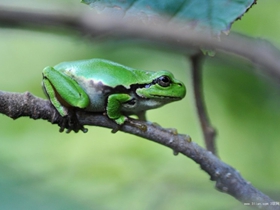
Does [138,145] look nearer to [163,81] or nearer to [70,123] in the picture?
[163,81]

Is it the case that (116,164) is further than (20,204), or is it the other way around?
(116,164)

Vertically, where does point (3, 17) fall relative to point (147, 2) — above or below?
below

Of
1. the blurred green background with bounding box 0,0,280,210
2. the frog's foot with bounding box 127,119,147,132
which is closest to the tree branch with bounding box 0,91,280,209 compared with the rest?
the frog's foot with bounding box 127,119,147,132

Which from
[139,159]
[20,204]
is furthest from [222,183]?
[139,159]

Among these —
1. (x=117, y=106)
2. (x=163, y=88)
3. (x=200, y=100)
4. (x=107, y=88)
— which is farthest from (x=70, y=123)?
(x=163, y=88)

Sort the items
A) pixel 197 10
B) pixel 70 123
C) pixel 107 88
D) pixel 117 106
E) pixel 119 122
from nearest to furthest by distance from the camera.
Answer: pixel 197 10 → pixel 70 123 → pixel 119 122 → pixel 117 106 → pixel 107 88

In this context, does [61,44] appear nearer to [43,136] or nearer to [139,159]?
[43,136]

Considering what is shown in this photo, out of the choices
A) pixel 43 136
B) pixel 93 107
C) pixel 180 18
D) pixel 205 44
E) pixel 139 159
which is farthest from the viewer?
pixel 43 136
